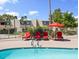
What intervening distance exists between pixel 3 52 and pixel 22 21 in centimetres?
3616

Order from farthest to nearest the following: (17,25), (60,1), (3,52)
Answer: (17,25) → (60,1) → (3,52)

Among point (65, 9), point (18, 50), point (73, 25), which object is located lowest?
point (18, 50)

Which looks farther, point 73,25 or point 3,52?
point 73,25

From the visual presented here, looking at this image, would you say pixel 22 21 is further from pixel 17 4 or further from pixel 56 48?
pixel 56 48

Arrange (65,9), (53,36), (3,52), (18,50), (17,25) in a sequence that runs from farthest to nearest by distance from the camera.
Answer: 1. (17,25)
2. (65,9)
3. (53,36)
4. (18,50)
5. (3,52)

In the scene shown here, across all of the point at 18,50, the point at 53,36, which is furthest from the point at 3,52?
the point at 53,36

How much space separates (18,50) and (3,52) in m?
1.52

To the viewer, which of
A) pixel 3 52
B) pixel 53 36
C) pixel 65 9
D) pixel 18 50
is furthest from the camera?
pixel 65 9

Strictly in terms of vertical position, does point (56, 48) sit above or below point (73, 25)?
below

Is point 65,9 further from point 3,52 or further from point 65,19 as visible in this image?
point 3,52

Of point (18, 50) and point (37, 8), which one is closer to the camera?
point (18, 50)

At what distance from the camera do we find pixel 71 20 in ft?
97.8

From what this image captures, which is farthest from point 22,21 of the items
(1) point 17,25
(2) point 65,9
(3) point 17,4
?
(2) point 65,9

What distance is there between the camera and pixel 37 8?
31969 mm
